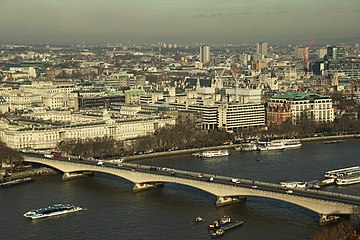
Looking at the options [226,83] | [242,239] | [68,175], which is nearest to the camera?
[242,239]

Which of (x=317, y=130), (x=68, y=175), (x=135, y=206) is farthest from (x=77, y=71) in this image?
(x=135, y=206)

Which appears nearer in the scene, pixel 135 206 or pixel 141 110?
pixel 135 206

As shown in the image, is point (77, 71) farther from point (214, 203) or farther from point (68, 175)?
point (214, 203)

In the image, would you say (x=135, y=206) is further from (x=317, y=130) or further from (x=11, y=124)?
(x=317, y=130)

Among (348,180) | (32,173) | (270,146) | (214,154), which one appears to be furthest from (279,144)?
(32,173)

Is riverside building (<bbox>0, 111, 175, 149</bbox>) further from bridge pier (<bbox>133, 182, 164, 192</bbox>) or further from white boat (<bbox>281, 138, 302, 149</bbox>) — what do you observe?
bridge pier (<bbox>133, 182, 164, 192</bbox>)

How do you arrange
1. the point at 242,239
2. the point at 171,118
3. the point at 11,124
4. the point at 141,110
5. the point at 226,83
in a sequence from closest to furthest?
the point at 242,239 → the point at 11,124 → the point at 171,118 → the point at 141,110 → the point at 226,83

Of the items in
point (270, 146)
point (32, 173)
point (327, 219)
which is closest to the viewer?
point (327, 219)

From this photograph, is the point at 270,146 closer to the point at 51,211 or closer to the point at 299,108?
the point at 299,108
